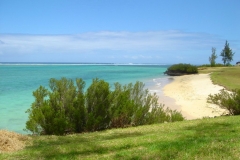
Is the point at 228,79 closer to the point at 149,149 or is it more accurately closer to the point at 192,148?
the point at 192,148

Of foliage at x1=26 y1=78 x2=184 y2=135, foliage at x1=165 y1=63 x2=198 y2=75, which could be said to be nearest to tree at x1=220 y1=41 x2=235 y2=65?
foliage at x1=165 y1=63 x2=198 y2=75

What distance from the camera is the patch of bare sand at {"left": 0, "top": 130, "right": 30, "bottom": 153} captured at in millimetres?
6915

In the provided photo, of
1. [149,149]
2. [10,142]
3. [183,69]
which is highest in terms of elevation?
[149,149]

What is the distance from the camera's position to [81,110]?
11.6 meters

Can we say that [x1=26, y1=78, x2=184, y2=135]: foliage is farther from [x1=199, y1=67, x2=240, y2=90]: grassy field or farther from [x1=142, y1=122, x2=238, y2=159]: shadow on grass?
[x1=199, y1=67, x2=240, y2=90]: grassy field

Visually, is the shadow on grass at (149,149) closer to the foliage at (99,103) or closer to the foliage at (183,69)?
the foliage at (99,103)

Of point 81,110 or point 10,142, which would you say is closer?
point 10,142

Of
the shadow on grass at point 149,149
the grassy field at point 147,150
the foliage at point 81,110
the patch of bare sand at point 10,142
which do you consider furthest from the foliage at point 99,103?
the grassy field at point 147,150

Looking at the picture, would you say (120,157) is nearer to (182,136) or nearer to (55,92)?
(182,136)

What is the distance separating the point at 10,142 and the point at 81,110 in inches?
178

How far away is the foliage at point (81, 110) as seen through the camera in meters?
10.9

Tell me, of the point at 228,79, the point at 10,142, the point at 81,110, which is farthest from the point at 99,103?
the point at 228,79

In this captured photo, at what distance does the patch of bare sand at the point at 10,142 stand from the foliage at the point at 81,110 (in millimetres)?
2605

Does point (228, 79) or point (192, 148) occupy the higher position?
point (192, 148)
